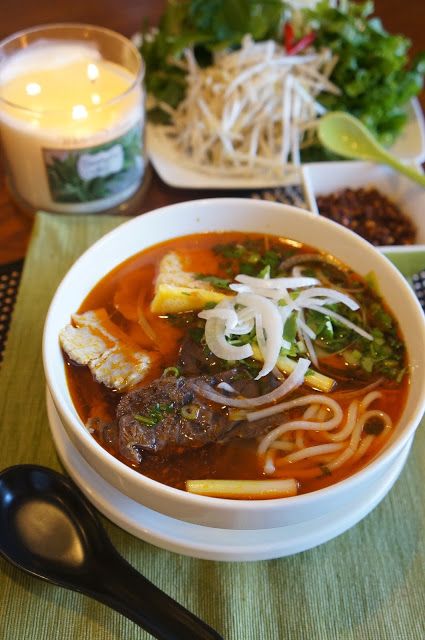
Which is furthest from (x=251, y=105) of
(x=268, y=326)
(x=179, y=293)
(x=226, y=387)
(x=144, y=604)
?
(x=144, y=604)

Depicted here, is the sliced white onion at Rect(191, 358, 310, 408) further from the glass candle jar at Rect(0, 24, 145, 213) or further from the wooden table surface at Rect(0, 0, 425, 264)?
the wooden table surface at Rect(0, 0, 425, 264)

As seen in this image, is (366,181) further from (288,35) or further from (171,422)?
(171,422)

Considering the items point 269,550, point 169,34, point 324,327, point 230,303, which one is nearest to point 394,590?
point 269,550

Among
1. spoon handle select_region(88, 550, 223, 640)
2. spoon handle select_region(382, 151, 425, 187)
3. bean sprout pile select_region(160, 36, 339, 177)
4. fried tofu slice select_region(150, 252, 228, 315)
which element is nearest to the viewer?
spoon handle select_region(88, 550, 223, 640)

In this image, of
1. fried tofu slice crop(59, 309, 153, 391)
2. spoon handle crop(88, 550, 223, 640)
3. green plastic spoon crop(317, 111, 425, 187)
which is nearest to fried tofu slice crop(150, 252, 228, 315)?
fried tofu slice crop(59, 309, 153, 391)

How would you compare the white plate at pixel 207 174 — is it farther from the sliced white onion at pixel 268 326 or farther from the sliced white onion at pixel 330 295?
the sliced white onion at pixel 268 326

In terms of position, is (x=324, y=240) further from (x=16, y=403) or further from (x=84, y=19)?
(x=84, y=19)
